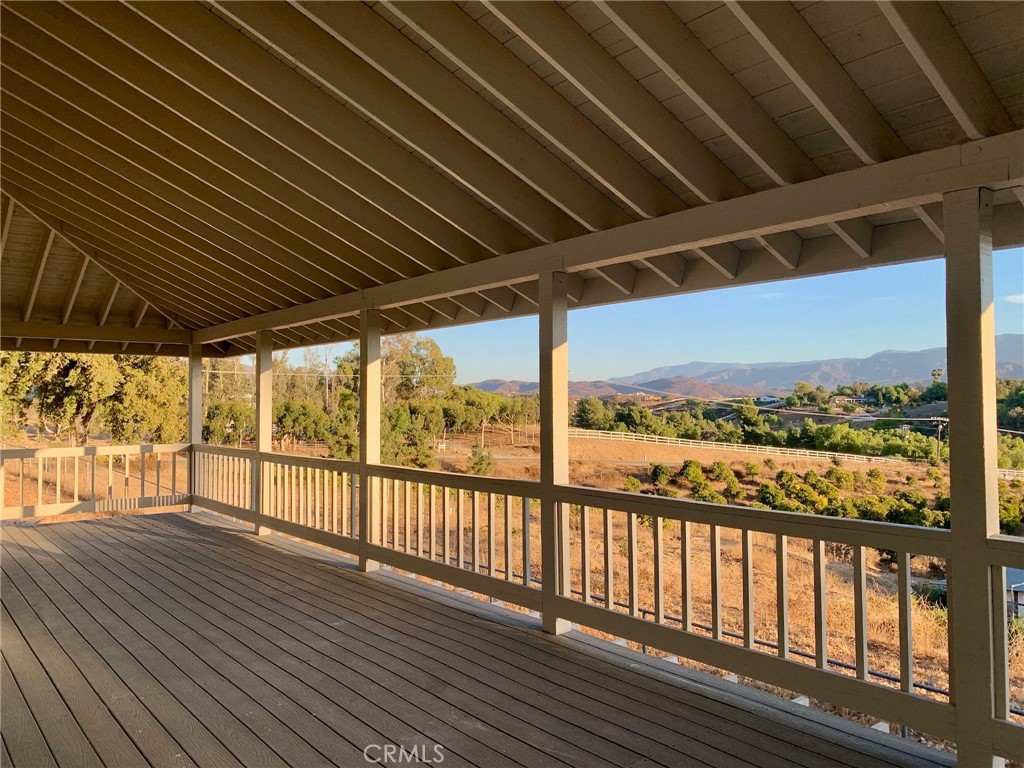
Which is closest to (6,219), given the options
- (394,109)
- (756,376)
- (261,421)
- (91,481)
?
(261,421)

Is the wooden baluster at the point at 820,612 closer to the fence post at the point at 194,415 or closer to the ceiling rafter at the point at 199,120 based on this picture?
the ceiling rafter at the point at 199,120

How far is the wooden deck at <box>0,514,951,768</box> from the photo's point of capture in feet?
9.89

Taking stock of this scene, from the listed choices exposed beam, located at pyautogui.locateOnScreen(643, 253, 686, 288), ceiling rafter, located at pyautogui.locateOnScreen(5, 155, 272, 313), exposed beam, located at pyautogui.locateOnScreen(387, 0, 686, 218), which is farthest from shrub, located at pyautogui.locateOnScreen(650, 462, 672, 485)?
exposed beam, located at pyautogui.locateOnScreen(387, 0, 686, 218)

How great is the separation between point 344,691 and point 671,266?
130 inches

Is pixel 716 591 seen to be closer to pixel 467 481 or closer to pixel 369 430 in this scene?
pixel 467 481

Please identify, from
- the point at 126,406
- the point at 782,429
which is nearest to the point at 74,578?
the point at 126,406

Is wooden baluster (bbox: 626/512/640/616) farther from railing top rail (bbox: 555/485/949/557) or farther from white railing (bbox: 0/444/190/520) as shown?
white railing (bbox: 0/444/190/520)

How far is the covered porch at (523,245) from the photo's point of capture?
2.87 meters

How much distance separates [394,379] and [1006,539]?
27.1 meters

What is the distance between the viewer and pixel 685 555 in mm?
3904

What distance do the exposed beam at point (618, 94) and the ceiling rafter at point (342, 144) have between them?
1365mm

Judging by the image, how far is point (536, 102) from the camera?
3.58 metres

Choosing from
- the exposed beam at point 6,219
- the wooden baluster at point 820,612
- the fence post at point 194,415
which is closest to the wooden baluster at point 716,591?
the wooden baluster at point 820,612

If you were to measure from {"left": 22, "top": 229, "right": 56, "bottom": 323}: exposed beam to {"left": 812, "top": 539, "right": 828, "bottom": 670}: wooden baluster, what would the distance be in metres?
7.89
